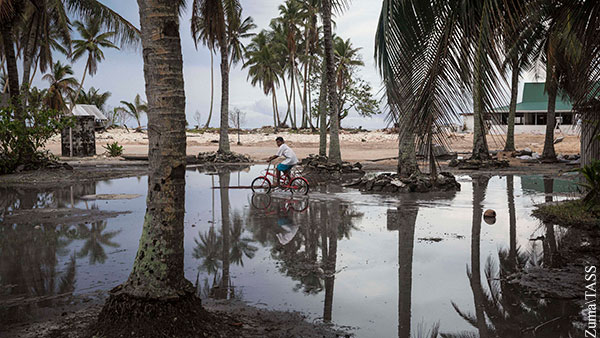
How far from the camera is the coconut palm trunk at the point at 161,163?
439 centimetres

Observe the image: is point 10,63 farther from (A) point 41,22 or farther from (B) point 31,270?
(B) point 31,270

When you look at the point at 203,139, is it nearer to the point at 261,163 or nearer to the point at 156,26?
the point at 261,163

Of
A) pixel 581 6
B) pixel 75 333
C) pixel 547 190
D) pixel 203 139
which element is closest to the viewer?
pixel 75 333

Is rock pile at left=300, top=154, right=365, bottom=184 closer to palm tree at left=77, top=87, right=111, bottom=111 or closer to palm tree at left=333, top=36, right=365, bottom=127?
palm tree at left=333, top=36, right=365, bottom=127

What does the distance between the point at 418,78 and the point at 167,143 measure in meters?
3.29

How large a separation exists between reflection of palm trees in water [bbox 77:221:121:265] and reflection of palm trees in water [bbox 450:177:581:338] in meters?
4.85

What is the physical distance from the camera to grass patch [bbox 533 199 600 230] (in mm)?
8898

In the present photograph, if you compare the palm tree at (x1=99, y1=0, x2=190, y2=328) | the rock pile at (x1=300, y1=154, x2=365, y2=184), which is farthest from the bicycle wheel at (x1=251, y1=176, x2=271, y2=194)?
the palm tree at (x1=99, y1=0, x2=190, y2=328)

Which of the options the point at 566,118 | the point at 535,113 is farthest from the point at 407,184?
the point at 566,118

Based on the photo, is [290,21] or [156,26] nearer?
[156,26]

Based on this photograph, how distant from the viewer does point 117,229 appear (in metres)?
9.27

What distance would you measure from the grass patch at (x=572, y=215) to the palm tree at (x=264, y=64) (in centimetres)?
5554

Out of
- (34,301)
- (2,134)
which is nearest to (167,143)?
(34,301)

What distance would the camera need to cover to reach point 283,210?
37.9ft
